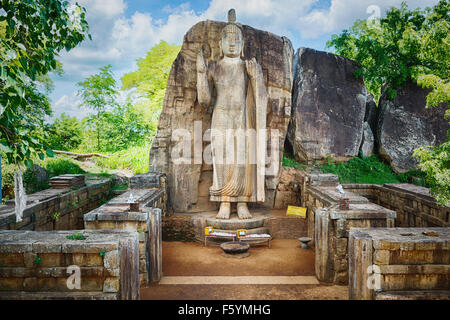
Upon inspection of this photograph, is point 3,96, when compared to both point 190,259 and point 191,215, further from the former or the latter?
point 191,215

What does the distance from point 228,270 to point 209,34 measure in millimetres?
5144

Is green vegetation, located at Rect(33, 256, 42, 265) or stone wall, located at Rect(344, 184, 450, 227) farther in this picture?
stone wall, located at Rect(344, 184, 450, 227)

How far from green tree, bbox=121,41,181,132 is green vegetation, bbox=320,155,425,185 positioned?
8.73 m

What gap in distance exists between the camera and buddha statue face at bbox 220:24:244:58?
6496 millimetres

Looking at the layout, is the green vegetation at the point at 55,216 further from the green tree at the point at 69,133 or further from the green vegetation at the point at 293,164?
the green tree at the point at 69,133

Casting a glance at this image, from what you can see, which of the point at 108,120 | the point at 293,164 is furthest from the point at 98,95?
the point at 293,164

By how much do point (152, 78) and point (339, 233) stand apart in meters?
14.5

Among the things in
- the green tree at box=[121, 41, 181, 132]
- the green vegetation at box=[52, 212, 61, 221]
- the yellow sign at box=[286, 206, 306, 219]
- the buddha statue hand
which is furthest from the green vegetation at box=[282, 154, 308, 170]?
the green tree at box=[121, 41, 181, 132]

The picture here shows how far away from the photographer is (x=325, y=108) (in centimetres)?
911

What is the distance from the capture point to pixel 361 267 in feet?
11.1

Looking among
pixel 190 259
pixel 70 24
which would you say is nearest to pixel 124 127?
pixel 190 259

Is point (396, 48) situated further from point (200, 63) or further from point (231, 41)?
point (200, 63)

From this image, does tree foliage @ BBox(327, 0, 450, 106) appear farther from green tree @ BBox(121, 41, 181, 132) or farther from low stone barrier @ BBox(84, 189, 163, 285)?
green tree @ BBox(121, 41, 181, 132)

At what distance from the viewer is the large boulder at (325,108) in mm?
9016
